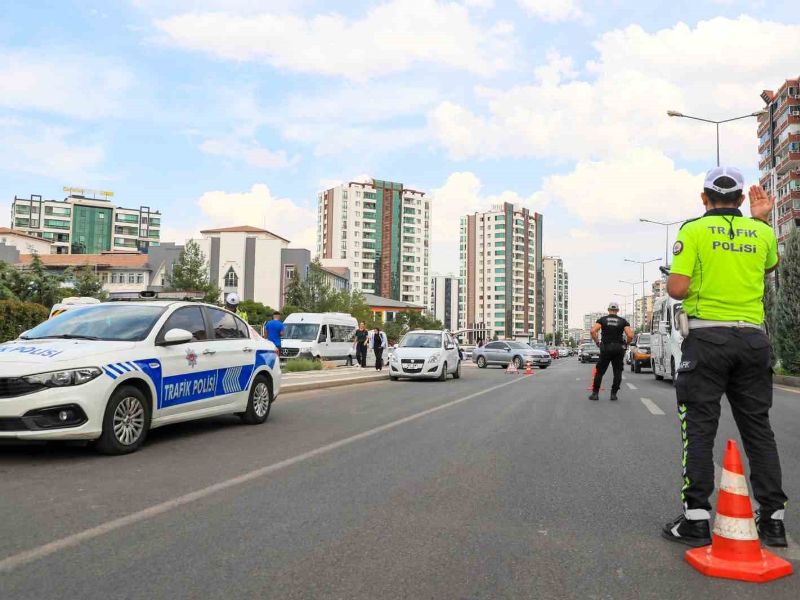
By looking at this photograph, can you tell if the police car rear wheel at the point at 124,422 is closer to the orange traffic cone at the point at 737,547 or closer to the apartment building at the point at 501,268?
the orange traffic cone at the point at 737,547

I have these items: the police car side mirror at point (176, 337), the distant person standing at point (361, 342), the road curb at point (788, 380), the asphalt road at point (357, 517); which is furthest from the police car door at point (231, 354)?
the road curb at point (788, 380)

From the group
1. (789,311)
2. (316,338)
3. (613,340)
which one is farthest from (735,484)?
Result: (316,338)

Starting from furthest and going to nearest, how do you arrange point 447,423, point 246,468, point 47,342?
point 447,423 → point 47,342 → point 246,468

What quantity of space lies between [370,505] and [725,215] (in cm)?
295

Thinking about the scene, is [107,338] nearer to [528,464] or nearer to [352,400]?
[528,464]

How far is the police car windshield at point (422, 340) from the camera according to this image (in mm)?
21389

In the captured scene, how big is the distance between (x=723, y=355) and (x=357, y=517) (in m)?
2.43

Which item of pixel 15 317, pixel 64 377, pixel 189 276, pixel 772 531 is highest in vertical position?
pixel 189 276

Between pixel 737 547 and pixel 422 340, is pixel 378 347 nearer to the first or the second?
pixel 422 340

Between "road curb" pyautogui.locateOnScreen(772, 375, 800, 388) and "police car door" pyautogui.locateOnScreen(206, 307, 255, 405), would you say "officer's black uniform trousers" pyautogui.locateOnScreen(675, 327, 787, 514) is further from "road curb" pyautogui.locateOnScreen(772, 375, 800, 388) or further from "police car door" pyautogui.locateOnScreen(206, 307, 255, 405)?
"road curb" pyautogui.locateOnScreen(772, 375, 800, 388)

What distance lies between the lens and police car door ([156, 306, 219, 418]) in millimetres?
7529

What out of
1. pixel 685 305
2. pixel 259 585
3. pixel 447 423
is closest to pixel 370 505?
pixel 259 585

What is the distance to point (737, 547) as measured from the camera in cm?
348

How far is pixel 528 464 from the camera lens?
255 inches
